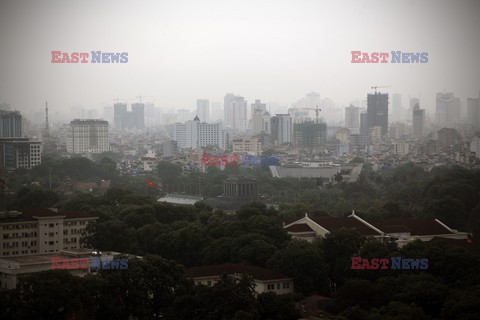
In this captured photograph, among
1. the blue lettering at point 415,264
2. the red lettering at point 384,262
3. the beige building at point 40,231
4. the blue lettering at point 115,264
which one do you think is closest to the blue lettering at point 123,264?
the blue lettering at point 115,264

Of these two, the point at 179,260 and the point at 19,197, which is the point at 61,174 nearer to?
the point at 19,197

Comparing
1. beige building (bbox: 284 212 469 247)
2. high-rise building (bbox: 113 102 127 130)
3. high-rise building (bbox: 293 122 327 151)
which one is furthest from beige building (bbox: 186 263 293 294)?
high-rise building (bbox: 113 102 127 130)

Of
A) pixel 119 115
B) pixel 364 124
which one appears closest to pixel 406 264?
pixel 364 124

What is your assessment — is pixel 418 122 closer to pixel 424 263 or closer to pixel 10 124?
pixel 10 124

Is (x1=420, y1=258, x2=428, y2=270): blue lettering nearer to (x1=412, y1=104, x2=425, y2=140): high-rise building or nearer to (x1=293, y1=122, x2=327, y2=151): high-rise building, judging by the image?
(x1=293, y1=122, x2=327, y2=151): high-rise building

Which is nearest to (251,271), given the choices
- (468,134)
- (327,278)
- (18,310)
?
(327,278)

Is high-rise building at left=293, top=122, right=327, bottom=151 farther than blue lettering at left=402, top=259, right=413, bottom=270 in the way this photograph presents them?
Yes

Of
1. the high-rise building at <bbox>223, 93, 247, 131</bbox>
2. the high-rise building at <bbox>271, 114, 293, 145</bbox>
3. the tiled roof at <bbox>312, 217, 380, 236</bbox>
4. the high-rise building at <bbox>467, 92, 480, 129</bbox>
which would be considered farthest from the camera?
the high-rise building at <bbox>223, 93, 247, 131</bbox>
